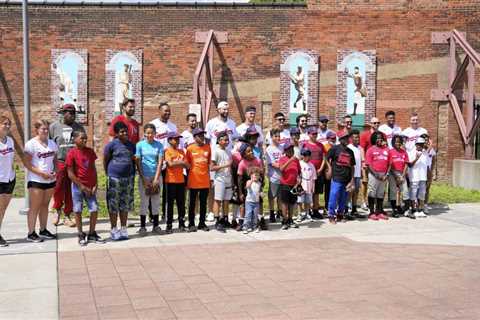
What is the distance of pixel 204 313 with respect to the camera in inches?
214

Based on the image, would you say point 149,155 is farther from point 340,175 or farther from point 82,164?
point 340,175

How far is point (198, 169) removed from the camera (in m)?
9.49

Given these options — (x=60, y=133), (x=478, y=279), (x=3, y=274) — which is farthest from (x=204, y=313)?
(x=60, y=133)

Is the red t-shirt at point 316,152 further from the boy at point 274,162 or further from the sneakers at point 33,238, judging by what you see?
the sneakers at point 33,238

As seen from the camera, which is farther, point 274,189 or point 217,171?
point 274,189

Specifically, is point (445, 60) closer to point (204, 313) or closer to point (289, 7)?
point (289, 7)

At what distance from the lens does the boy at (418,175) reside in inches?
439

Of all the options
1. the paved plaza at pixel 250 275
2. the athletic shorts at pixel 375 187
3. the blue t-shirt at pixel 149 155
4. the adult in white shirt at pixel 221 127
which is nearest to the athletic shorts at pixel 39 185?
the paved plaza at pixel 250 275

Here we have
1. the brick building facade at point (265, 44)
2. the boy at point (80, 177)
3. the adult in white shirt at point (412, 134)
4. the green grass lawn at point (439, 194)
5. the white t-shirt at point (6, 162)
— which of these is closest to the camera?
the white t-shirt at point (6, 162)

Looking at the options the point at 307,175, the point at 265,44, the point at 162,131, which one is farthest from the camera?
the point at 265,44

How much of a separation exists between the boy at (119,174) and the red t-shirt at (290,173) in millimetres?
2537

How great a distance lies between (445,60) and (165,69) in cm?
858

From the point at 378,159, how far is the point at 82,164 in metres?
5.35

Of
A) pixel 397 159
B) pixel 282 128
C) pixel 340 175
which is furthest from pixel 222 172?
pixel 397 159
